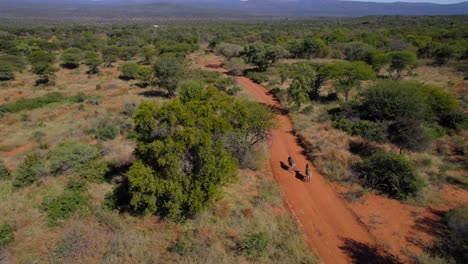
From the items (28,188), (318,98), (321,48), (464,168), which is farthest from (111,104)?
(321,48)

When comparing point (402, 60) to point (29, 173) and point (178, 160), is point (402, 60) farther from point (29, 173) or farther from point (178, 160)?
point (29, 173)

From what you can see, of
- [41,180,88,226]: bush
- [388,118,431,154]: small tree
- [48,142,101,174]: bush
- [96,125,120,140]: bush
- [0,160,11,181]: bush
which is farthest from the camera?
[96,125,120,140]: bush

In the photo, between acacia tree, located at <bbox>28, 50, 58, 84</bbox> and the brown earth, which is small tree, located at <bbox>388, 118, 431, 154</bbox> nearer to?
the brown earth

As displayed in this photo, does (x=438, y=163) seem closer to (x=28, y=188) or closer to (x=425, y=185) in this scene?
(x=425, y=185)

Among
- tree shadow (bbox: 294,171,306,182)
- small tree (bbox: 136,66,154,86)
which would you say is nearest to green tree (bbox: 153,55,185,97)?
small tree (bbox: 136,66,154,86)

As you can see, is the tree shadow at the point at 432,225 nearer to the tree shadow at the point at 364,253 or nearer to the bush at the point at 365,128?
the tree shadow at the point at 364,253

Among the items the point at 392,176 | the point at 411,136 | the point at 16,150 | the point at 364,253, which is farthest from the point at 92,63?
the point at 364,253

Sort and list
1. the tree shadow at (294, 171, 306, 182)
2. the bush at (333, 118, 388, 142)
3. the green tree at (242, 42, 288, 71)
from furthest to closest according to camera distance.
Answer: the green tree at (242, 42, 288, 71)
the bush at (333, 118, 388, 142)
the tree shadow at (294, 171, 306, 182)
